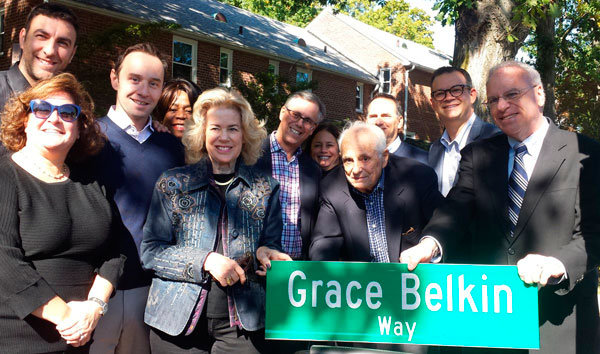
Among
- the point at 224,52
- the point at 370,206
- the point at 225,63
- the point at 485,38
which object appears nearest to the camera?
the point at 370,206

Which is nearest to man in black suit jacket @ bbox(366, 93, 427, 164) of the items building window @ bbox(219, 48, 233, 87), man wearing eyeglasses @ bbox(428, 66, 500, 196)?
man wearing eyeglasses @ bbox(428, 66, 500, 196)

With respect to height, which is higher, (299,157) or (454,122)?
(454,122)

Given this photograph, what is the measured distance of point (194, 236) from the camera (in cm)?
271

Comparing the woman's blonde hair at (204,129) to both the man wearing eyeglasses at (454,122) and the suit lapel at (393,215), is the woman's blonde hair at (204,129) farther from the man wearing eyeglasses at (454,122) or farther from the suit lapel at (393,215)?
the man wearing eyeglasses at (454,122)

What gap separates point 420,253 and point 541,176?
0.79m

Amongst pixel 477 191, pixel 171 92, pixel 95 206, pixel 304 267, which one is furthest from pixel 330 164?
pixel 95 206

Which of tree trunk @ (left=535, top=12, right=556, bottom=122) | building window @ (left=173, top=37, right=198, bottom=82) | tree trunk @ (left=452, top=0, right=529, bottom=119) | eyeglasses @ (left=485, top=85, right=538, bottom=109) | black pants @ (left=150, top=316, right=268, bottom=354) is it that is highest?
building window @ (left=173, top=37, right=198, bottom=82)

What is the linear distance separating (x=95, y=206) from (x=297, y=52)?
23414mm

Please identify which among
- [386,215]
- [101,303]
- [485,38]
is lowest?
[101,303]

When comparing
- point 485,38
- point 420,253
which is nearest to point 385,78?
point 485,38

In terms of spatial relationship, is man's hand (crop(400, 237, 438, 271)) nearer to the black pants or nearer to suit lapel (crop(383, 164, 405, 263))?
suit lapel (crop(383, 164, 405, 263))

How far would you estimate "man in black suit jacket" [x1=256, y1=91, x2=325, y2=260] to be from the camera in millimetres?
3723

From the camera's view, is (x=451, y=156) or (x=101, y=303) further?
(x=451, y=156)

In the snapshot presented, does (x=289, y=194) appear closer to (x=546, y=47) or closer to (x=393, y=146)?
(x=393, y=146)
